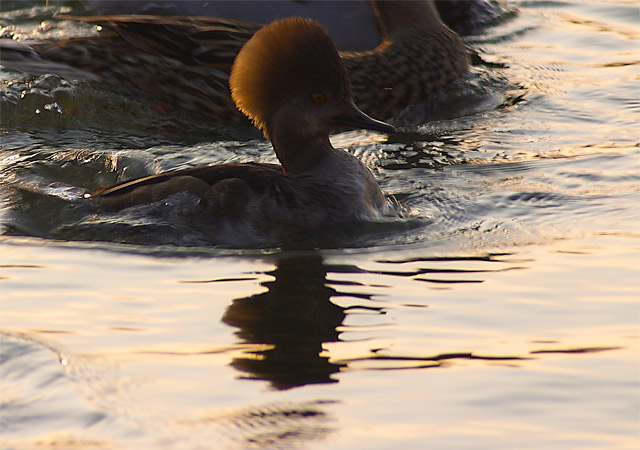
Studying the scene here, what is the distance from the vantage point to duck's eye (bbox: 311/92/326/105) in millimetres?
6215

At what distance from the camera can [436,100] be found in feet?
27.6

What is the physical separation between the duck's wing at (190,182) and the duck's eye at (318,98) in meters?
0.47

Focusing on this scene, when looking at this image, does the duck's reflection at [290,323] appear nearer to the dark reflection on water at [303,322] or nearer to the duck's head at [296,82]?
the dark reflection on water at [303,322]

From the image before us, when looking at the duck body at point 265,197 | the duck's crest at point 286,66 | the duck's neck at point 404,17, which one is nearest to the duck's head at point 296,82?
the duck's crest at point 286,66

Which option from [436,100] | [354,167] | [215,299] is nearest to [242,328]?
[215,299]

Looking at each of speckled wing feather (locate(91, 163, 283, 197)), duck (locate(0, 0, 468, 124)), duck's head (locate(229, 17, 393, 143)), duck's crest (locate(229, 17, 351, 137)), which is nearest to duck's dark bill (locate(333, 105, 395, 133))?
duck's head (locate(229, 17, 393, 143))

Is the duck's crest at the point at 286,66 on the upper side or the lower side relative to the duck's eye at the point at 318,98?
upper

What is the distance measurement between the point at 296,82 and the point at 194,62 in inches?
87.3

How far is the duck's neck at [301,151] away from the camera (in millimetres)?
6258

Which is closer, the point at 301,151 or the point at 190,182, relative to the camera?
the point at 190,182

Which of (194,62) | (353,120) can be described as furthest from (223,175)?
(194,62)

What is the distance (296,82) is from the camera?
6.20 m

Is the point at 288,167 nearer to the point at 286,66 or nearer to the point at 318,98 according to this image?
the point at 318,98

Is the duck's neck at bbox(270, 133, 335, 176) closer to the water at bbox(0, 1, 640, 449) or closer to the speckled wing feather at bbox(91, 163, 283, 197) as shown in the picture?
the speckled wing feather at bbox(91, 163, 283, 197)
